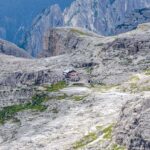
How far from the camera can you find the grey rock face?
13250 cm

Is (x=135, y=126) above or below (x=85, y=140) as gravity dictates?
above

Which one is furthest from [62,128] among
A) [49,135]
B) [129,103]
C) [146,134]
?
Result: [146,134]

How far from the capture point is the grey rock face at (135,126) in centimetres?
13250

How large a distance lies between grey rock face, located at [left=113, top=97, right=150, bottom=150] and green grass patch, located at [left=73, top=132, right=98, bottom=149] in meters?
19.5

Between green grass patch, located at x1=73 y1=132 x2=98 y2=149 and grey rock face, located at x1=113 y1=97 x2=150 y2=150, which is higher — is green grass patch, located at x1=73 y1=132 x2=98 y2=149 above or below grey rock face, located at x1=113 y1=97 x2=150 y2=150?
below

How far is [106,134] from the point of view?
525 ft

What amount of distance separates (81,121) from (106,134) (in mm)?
38984

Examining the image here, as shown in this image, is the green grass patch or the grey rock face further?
the green grass patch

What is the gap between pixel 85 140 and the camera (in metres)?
169

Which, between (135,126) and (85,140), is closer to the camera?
(135,126)

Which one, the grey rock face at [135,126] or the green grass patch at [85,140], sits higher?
the grey rock face at [135,126]

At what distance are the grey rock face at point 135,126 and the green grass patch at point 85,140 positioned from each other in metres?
19.5

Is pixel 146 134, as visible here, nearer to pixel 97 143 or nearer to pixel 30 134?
pixel 97 143

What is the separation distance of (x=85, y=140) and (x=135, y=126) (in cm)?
3354
